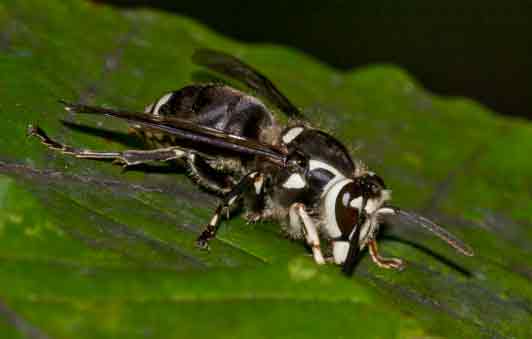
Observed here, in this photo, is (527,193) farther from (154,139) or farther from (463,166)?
(154,139)

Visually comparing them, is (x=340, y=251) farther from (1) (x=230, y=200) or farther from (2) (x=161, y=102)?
(2) (x=161, y=102)

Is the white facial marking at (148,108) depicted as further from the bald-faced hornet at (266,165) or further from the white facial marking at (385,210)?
the white facial marking at (385,210)

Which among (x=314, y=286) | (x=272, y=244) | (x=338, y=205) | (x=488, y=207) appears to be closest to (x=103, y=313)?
(x=314, y=286)

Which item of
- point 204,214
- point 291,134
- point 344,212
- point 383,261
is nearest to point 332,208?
point 344,212

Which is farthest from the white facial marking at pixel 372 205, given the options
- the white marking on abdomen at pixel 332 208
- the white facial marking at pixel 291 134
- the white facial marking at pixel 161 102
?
the white facial marking at pixel 161 102

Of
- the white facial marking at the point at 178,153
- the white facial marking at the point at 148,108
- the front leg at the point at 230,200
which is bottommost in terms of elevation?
the front leg at the point at 230,200

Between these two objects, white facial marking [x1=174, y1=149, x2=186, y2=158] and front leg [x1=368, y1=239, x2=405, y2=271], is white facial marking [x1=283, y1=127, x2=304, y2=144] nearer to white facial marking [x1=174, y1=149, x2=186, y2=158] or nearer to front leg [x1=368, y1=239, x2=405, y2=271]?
white facial marking [x1=174, y1=149, x2=186, y2=158]

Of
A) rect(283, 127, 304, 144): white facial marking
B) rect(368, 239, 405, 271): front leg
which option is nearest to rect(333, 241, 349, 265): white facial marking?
rect(368, 239, 405, 271): front leg

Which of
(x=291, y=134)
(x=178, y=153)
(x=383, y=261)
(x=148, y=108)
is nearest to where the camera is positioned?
(x=383, y=261)
